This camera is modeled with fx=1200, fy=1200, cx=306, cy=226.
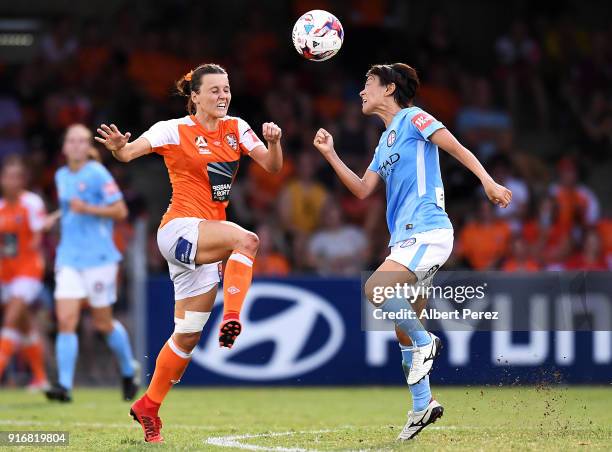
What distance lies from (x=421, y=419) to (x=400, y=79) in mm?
A: 2204

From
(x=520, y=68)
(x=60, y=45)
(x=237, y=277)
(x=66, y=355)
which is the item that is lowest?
(x=66, y=355)

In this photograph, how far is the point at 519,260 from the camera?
13.4m

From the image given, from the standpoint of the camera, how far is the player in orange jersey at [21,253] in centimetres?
1288

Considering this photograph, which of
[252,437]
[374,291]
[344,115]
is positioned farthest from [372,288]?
[344,115]

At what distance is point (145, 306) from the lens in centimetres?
1317

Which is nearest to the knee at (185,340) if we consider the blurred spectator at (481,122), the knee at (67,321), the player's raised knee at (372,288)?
the player's raised knee at (372,288)

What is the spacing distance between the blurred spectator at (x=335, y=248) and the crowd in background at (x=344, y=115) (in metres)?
0.02

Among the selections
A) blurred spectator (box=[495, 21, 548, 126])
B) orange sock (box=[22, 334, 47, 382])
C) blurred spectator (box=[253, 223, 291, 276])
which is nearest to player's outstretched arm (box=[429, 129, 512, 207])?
blurred spectator (box=[253, 223, 291, 276])

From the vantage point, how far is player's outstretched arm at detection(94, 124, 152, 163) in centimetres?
735

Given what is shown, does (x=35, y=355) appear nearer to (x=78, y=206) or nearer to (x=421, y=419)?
(x=78, y=206)

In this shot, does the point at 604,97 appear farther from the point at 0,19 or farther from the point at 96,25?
the point at 0,19

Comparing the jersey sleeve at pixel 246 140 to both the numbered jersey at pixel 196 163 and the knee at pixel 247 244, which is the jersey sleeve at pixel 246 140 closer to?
the numbered jersey at pixel 196 163

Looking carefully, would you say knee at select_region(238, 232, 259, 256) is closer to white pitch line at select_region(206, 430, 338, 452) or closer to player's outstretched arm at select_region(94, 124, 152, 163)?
player's outstretched arm at select_region(94, 124, 152, 163)

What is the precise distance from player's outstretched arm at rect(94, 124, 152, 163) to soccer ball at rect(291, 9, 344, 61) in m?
1.43
